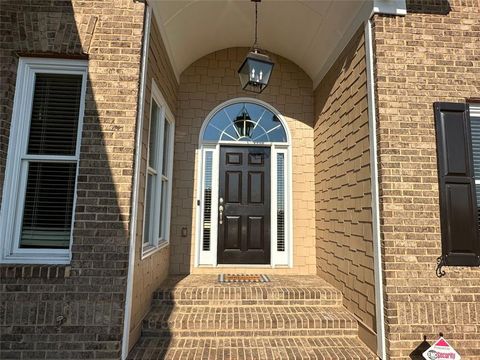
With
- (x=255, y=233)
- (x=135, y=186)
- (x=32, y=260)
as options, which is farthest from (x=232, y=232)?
(x=32, y=260)

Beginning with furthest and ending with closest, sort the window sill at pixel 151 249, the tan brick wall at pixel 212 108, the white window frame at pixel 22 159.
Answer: the tan brick wall at pixel 212 108 < the window sill at pixel 151 249 < the white window frame at pixel 22 159

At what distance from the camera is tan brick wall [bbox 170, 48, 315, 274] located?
4.54 metres

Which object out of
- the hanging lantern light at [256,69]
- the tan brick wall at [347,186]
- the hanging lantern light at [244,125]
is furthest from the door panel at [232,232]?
the hanging lantern light at [256,69]

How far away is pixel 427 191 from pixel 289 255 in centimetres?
224

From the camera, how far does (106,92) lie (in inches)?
110

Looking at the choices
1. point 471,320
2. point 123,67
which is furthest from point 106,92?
point 471,320

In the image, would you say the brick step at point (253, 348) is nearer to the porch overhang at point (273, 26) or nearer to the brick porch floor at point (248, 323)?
the brick porch floor at point (248, 323)

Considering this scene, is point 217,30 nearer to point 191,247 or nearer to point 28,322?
point 191,247

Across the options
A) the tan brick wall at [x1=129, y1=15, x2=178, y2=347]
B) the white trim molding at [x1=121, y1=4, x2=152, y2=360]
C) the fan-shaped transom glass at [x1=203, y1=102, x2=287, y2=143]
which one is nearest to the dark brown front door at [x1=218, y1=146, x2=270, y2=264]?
the fan-shaped transom glass at [x1=203, y1=102, x2=287, y2=143]

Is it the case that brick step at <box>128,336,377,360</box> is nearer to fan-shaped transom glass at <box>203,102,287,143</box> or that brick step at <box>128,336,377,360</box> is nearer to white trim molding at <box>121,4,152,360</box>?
white trim molding at <box>121,4,152,360</box>

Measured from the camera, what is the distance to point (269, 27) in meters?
4.17

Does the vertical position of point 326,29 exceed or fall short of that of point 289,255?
it exceeds it

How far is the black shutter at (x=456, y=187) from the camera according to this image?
2.77 metres

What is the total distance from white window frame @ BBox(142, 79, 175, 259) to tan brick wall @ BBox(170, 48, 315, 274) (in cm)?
Answer: 15
